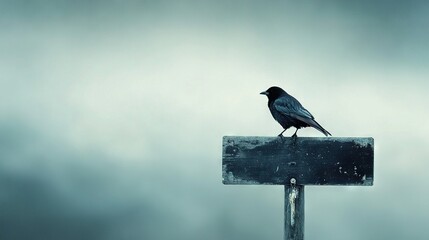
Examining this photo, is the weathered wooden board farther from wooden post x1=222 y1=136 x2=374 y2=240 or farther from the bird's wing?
the bird's wing

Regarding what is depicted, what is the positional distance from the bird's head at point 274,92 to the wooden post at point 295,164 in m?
3.40

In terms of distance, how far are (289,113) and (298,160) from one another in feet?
8.78

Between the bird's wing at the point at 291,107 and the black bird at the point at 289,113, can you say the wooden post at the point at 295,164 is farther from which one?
the bird's wing at the point at 291,107

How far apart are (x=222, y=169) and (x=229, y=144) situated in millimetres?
227

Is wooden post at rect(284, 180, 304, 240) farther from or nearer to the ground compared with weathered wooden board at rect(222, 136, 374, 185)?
nearer to the ground

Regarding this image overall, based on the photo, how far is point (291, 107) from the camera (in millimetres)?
7320

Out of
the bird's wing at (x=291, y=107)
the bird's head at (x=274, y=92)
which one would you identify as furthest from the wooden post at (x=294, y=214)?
the bird's head at (x=274, y=92)

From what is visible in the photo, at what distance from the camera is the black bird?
6.95 metres

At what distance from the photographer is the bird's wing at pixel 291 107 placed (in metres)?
7.09

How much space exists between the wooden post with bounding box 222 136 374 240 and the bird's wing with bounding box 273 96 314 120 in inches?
94.4

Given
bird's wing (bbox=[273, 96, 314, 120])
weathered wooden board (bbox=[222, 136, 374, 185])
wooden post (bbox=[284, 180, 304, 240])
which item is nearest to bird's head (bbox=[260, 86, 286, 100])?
bird's wing (bbox=[273, 96, 314, 120])

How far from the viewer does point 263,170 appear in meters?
4.56

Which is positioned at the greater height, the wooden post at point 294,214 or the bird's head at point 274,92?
the bird's head at point 274,92

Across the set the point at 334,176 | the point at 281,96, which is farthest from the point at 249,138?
the point at 281,96
